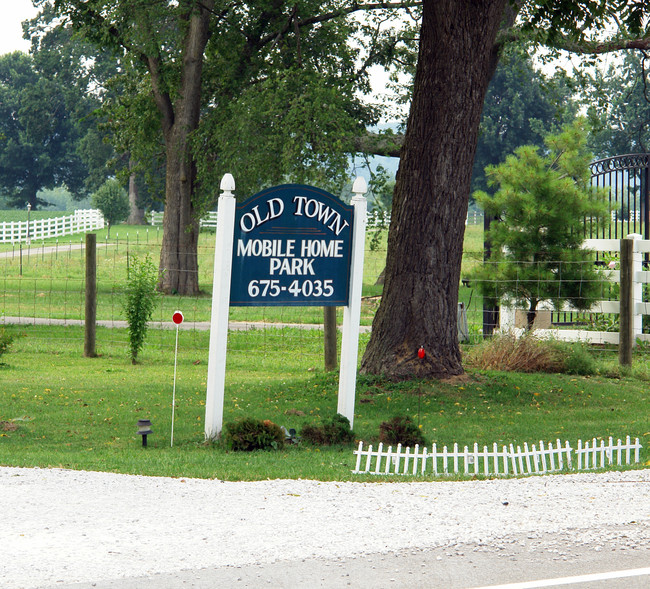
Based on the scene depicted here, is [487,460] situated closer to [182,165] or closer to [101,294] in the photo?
[101,294]

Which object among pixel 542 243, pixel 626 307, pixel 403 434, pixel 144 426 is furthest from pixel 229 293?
pixel 542 243

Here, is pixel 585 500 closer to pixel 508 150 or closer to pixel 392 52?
pixel 392 52

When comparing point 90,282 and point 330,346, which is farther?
point 90,282

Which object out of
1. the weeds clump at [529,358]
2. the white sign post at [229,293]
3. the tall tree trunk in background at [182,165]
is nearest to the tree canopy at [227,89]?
the tall tree trunk in background at [182,165]

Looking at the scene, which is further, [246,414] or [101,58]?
[101,58]

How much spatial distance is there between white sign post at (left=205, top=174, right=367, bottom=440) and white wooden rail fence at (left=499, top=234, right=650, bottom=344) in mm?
6127

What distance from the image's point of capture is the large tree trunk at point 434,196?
12586 mm

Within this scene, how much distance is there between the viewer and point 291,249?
976cm

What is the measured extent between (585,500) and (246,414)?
5.40m

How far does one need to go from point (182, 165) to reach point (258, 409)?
17.2m

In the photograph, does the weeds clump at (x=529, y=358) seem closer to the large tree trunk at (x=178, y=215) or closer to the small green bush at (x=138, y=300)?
the small green bush at (x=138, y=300)

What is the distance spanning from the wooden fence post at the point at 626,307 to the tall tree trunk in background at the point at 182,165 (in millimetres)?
14528

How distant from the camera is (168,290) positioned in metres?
27.1

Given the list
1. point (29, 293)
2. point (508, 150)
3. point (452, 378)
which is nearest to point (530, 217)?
point (452, 378)
